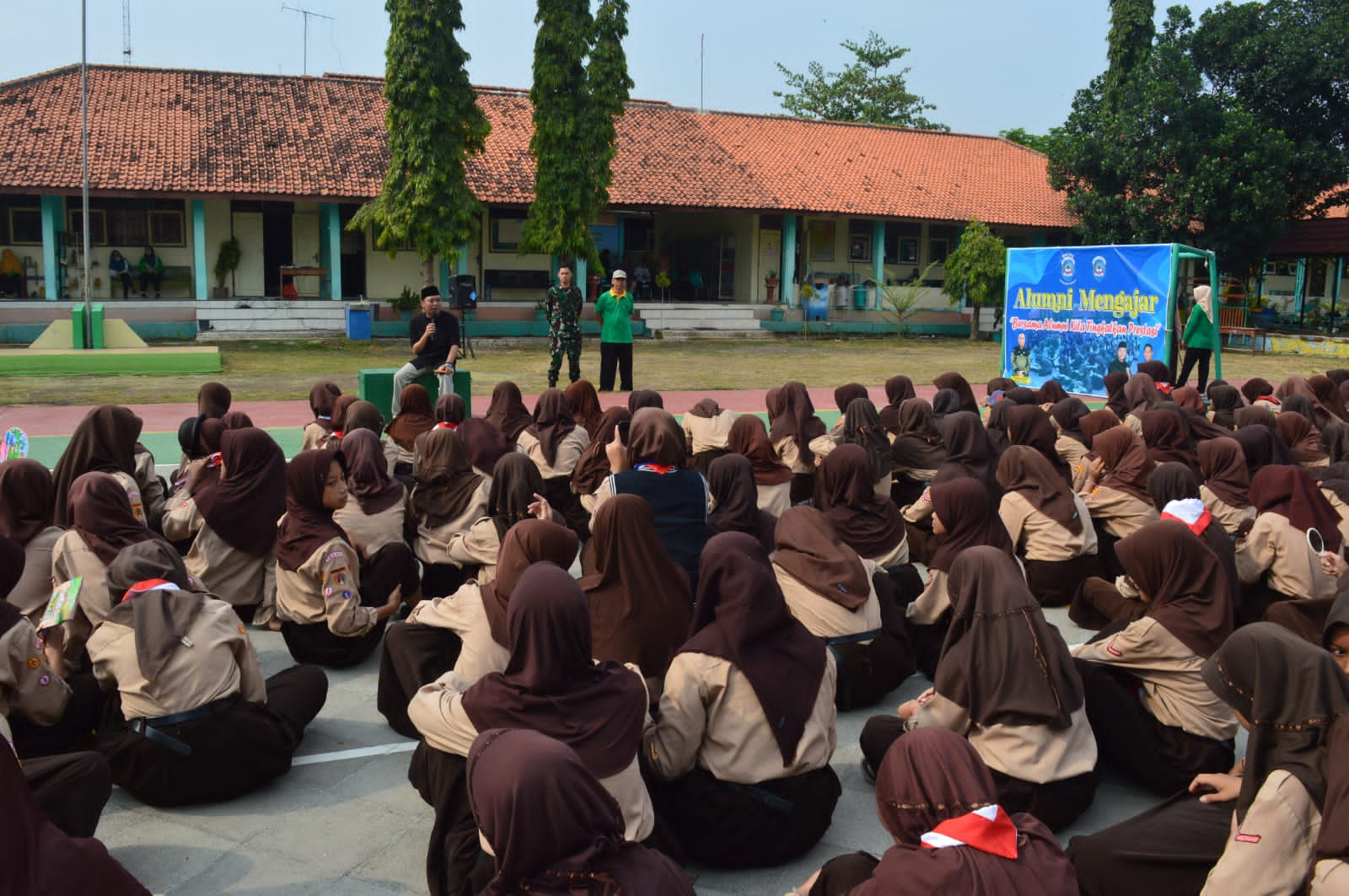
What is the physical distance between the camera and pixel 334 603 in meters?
4.68

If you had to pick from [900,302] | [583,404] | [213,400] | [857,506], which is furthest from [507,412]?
[900,302]

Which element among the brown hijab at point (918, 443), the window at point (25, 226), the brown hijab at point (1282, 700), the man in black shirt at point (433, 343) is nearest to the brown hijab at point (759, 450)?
the brown hijab at point (918, 443)

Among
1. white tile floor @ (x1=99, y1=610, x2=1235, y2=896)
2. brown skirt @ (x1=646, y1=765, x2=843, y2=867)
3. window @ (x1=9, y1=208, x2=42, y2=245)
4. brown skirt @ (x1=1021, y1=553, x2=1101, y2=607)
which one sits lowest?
white tile floor @ (x1=99, y1=610, x2=1235, y2=896)

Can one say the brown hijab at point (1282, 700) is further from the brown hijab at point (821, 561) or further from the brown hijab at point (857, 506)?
the brown hijab at point (857, 506)

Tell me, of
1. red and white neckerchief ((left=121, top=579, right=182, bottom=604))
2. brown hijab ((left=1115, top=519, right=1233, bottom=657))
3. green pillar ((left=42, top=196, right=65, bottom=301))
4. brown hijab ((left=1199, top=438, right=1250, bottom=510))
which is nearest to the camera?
red and white neckerchief ((left=121, top=579, right=182, bottom=604))

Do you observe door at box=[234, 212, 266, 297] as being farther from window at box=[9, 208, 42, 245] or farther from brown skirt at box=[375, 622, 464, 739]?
brown skirt at box=[375, 622, 464, 739]

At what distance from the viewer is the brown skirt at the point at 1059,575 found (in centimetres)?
565

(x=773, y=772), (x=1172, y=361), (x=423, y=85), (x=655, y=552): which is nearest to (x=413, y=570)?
(x=655, y=552)

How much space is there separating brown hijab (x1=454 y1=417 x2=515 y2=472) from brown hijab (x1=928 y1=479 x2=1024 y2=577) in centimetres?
293

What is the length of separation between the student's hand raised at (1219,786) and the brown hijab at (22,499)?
13.8ft

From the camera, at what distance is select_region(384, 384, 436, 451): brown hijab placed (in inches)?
295

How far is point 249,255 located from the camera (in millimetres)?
23672

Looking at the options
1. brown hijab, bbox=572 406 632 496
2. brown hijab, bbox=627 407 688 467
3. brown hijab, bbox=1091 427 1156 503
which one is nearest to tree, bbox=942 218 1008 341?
brown hijab, bbox=1091 427 1156 503

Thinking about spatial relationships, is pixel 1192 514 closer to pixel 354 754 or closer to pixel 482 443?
pixel 354 754
